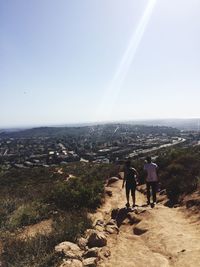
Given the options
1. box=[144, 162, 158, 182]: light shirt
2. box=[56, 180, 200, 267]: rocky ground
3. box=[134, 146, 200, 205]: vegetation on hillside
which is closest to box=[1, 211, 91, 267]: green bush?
box=[56, 180, 200, 267]: rocky ground

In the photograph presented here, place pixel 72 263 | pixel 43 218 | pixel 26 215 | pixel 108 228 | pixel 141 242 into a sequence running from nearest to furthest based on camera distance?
pixel 72 263
pixel 141 242
pixel 108 228
pixel 26 215
pixel 43 218

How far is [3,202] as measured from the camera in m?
13.8

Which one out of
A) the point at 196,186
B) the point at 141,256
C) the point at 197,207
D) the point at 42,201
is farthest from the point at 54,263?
the point at 196,186

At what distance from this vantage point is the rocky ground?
7230 millimetres

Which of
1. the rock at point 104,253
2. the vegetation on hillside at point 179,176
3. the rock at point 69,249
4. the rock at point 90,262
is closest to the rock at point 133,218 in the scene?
the rock at point 104,253

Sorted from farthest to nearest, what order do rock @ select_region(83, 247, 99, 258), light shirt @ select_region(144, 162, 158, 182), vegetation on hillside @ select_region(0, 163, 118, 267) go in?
light shirt @ select_region(144, 162, 158, 182), rock @ select_region(83, 247, 99, 258), vegetation on hillside @ select_region(0, 163, 118, 267)

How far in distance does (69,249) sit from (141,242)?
7.20ft

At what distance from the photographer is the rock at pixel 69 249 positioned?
7.36 m

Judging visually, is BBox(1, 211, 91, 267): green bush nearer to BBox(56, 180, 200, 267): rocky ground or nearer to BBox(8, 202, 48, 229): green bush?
BBox(56, 180, 200, 267): rocky ground

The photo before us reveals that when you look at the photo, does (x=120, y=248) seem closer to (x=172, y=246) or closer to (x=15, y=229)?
(x=172, y=246)

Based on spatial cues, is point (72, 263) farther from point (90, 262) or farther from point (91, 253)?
point (91, 253)

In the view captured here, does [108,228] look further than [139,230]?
Yes

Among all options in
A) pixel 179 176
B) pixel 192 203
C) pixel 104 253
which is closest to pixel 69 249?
pixel 104 253

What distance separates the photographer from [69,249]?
7770mm
